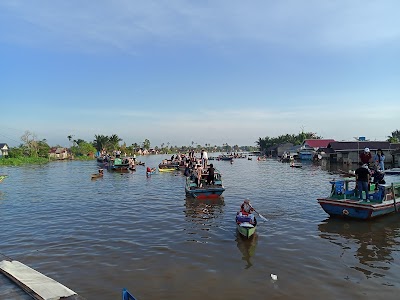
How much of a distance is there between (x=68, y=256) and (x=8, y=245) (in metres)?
3.30

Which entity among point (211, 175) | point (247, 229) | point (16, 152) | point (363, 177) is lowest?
point (247, 229)

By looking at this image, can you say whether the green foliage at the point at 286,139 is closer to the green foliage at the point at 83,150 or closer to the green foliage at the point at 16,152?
the green foliage at the point at 83,150

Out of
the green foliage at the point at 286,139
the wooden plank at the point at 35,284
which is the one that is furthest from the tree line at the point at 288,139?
the wooden plank at the point at 35,284

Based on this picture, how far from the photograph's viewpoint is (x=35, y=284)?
6.42 metres

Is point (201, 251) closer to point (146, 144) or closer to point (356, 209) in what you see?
point (356, 209)

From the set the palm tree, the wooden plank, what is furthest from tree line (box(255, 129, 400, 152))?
the wooden plank

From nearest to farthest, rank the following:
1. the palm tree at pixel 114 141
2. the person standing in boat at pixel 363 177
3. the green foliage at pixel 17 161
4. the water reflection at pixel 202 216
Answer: the water reflection at pixel 202 216
the person standing in boat at pixel 363 177
the green foliage at pixel 17 161
the palm tree at pixel 114 141

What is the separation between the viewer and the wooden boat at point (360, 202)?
1425 centimetres

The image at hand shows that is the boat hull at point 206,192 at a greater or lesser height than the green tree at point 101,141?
lesser

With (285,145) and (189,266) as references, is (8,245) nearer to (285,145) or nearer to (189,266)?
(189,266)

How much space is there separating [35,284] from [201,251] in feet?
19.7

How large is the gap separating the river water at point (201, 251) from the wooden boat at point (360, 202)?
0.51 m

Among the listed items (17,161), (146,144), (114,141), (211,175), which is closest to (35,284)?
(211,175)

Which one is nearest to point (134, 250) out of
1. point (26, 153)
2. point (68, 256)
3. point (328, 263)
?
point (68, 256)
